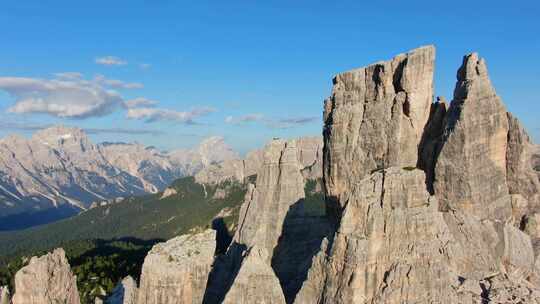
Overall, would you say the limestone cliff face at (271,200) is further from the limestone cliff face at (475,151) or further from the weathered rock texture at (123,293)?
the limestone cliff face at (475,151)

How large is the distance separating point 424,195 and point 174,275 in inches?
1385

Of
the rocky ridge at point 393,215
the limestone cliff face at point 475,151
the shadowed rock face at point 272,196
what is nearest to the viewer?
the rocky ridge at point 393,215

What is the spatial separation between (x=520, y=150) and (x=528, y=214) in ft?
32.3

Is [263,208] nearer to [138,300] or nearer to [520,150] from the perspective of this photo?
[138,300]

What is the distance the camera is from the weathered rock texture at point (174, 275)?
6781 cm

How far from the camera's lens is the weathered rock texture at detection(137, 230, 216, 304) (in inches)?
2670

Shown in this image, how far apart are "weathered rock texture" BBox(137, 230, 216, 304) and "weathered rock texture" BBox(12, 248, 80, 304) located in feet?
48.6

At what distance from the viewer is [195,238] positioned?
77438 millimetres

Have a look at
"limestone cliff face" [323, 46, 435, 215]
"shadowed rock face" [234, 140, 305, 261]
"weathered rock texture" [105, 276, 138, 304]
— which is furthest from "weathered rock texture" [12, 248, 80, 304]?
"limestone cliff face" [323, 46, 435, 215]

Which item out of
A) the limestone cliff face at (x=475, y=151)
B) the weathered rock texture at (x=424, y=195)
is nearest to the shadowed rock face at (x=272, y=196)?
the weathered rock texture at (x=424, y=195)

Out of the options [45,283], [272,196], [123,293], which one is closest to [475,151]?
[272,196]

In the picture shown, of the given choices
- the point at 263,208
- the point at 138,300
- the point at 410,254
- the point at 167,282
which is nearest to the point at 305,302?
the point at 410,254

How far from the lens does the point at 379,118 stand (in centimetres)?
7569

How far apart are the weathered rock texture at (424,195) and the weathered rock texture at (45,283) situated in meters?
39.6
